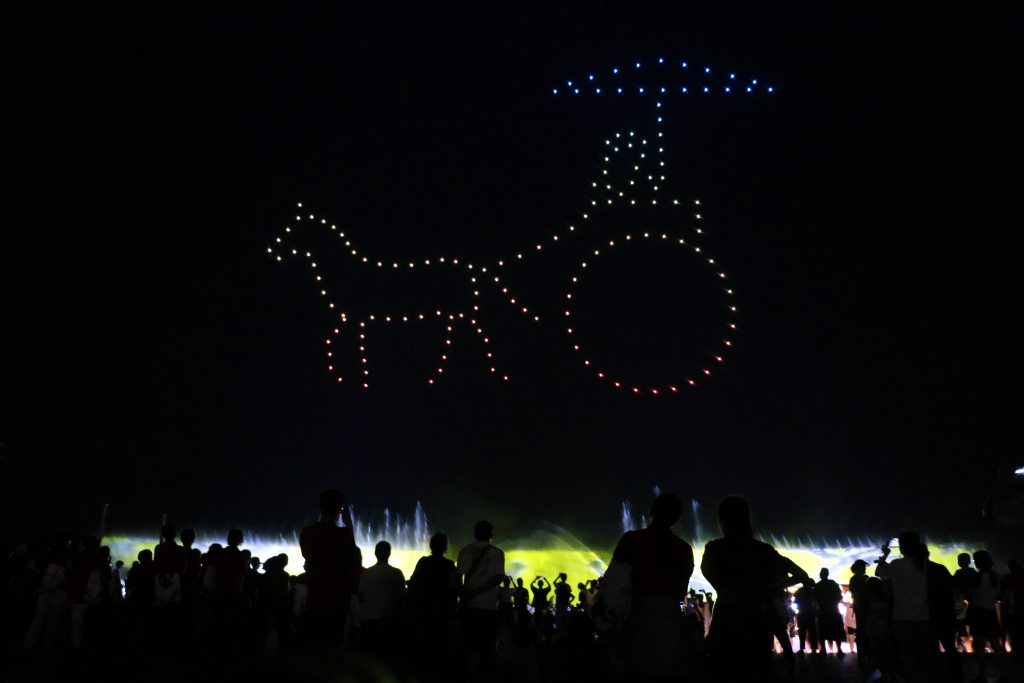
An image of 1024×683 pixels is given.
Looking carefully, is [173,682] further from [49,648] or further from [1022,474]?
[1022,474]

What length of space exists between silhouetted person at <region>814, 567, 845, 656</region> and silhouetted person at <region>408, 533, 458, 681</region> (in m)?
6.44

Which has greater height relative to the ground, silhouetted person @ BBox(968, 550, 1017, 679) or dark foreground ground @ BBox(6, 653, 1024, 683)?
silhouetted person @ BBox(968, 550, 1017, 679)

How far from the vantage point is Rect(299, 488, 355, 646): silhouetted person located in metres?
5.04

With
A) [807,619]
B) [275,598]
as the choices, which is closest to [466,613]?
[275,598]

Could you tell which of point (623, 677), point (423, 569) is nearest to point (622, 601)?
point (623, 677)

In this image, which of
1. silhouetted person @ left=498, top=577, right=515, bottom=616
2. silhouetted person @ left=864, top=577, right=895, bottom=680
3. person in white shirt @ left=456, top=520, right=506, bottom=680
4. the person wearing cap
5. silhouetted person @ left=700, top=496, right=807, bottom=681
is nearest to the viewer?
silhouetted person @ left=700, top=496, right=807, bottom=681

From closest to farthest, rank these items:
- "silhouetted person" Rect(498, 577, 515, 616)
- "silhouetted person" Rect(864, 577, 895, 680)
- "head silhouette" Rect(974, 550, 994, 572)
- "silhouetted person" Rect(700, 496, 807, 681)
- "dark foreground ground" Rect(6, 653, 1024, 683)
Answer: "silhouetted person" Rect(700, 496, 807, 681) < "silhouetted person" Rect(498, 577, 515, 616) < "dark foreground ground" Rect(6, 653, 1024, 683) < "silhouetted person" Rect(864, 577, 895, 680) < "head silhouette" Rect(974, 550, 994, 572)

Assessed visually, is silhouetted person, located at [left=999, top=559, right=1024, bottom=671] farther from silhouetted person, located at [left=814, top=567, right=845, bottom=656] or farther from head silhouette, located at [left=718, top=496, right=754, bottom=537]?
head silhouette, located at [left=718, top=496, right=754, bottom=537]

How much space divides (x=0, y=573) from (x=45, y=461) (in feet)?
41.9

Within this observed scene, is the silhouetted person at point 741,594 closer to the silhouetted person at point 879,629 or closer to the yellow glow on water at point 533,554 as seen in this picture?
the silhouetted person at point 879,629

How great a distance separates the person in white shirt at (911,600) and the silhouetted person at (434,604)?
3266 millimetres

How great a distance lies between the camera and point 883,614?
27.5 ft

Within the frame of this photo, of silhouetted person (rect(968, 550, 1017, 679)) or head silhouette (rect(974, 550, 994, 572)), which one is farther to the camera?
silhouetted person (rect(968, 550, 1017, 679))

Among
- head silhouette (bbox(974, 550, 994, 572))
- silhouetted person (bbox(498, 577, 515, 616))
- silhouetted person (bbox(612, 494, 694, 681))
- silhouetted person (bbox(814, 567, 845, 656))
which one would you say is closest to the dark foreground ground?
silhouetted person (bbox(498, 577, 515, 616))
